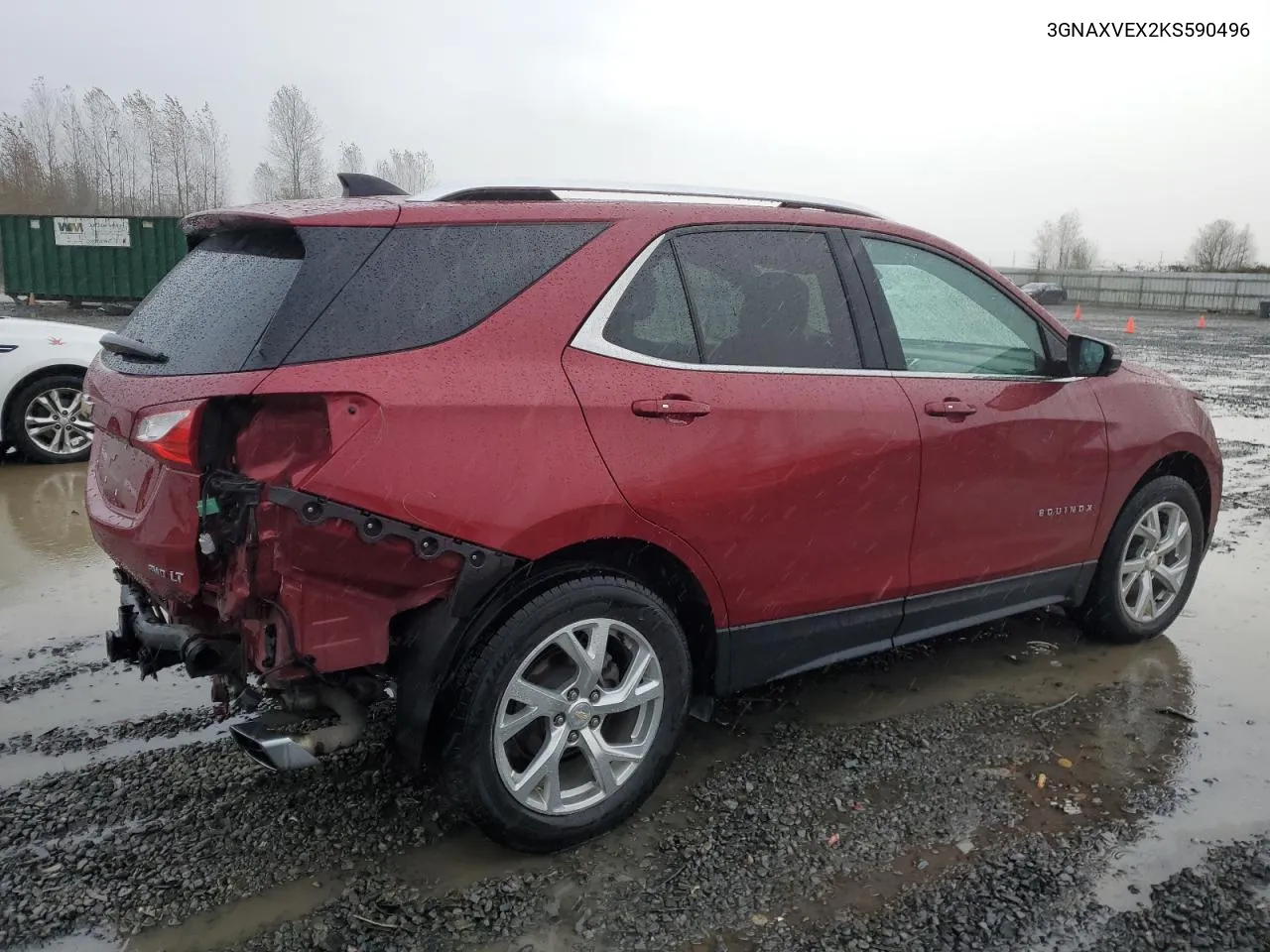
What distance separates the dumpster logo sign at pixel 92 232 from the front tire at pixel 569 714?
26.6 metres

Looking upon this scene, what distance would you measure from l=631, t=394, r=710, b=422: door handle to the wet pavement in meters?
1.27

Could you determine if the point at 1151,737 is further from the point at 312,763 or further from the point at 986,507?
the point at 312,763

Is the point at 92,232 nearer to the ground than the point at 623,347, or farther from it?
farther from it

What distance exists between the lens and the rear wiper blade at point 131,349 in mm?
2729

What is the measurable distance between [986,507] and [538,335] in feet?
6.45

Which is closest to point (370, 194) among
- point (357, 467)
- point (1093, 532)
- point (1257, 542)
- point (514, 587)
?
point (357, 467)

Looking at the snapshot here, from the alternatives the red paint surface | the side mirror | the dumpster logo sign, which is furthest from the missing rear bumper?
the dumpster logo sign

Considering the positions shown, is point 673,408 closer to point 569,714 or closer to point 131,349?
point 569,714

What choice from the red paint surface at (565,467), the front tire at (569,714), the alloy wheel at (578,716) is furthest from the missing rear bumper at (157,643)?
the alloy wheel at (578,716)

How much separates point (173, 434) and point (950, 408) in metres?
2.57

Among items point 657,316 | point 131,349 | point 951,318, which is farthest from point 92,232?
point 657,316

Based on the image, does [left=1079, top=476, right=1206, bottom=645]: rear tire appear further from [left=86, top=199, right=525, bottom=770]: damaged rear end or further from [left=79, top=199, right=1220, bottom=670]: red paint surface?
[left=86, top=199, right=525, bottom=770]: damaged rear end

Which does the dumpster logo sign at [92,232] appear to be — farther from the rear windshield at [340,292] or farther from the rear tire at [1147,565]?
the rear tire at [1147,565]

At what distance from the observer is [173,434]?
249 centimetres
